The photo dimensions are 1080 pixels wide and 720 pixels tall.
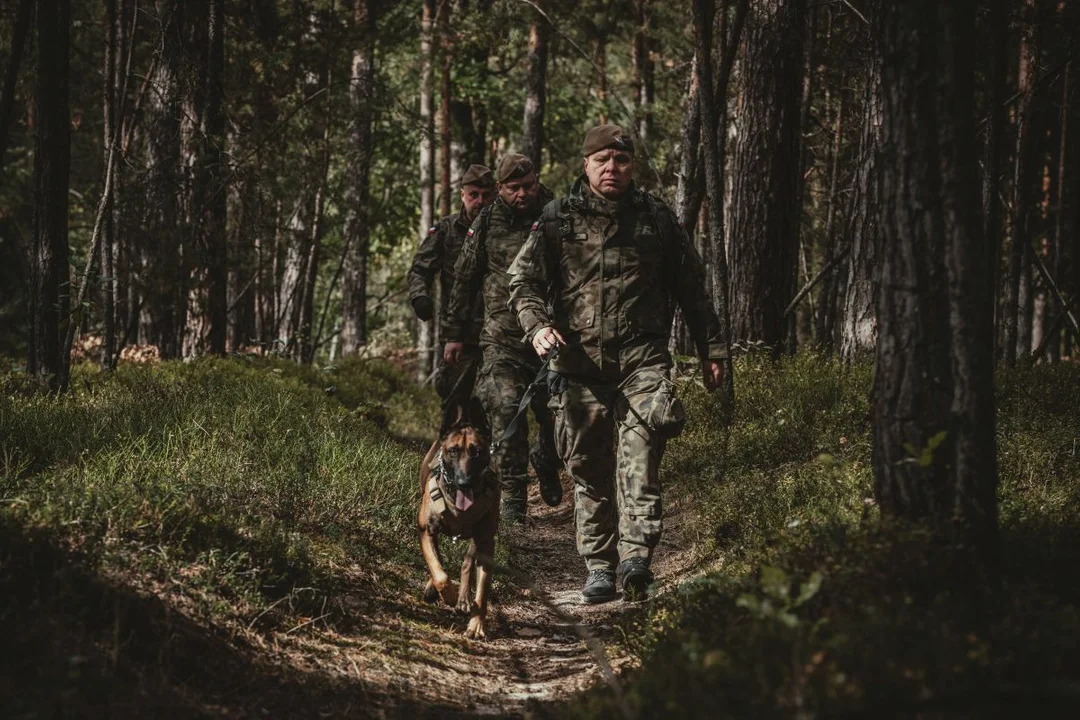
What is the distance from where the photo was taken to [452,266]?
958 cm

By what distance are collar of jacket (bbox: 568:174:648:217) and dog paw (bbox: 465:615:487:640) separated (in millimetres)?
2519

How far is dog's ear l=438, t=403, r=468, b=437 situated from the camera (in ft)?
19.0

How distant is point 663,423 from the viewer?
18.5ft

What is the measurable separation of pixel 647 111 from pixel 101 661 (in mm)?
21742

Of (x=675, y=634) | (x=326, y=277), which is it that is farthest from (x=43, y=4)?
(x=326, y=277)

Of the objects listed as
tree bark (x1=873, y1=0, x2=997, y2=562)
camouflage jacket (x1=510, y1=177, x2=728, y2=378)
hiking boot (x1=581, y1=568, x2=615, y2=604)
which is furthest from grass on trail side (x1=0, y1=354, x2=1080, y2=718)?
camouflage jacket (x1=510, y1=177, x2=728, y2=378)

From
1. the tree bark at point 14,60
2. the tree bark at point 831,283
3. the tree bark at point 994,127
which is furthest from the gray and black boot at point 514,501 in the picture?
the tree bark at point 831,283

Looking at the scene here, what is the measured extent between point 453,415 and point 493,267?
277cm

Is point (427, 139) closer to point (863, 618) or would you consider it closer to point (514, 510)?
point (514, 510)

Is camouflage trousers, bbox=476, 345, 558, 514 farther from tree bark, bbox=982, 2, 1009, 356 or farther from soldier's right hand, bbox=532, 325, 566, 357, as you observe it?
tree bark, bbox=982, 2, 1009, 356

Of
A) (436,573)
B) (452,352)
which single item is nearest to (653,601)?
(436,573)

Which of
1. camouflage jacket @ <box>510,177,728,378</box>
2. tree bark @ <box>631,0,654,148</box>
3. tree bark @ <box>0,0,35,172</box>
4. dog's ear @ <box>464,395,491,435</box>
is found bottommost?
dog's ear @ <box>464,395,491,435</box>

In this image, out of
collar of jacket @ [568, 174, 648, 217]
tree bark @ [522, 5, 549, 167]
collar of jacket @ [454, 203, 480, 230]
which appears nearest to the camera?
collar of jacket @ [568, 174, 648, 217]

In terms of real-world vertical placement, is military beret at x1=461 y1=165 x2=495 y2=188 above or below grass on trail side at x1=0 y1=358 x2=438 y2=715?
Answer: above
